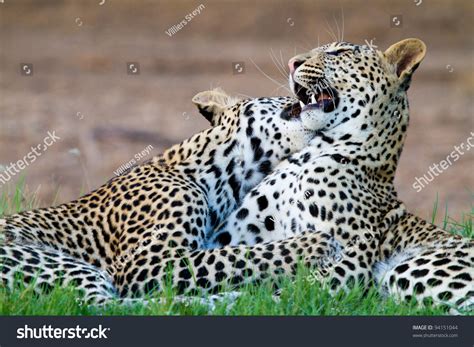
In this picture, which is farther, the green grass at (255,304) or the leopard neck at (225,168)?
the leopard neck at (225,168)

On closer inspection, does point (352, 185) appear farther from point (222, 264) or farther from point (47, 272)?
point (47, 272)

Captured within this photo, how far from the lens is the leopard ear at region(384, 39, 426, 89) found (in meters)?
10.0

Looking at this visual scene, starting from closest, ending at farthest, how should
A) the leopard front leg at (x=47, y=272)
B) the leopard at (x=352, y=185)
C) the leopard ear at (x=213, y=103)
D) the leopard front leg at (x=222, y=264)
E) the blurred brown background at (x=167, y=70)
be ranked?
1. the leopard front leg at (x=47, y=272)
2. the leopard front leg at (x=222, y=264)
3. the leopard at (x=352, y=185)
4. the leopard ear at (x=213, y=103)
5. the blurred brown background at (x=167, y=70)

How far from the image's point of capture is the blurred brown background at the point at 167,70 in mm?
20234

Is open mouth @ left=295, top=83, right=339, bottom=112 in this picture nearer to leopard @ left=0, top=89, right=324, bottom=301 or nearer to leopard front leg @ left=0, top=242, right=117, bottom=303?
leopard @ left=0, top=89, right=324, bottom=301

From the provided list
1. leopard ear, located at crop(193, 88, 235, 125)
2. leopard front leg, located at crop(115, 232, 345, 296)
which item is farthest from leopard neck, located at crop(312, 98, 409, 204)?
leopard ear, located at crop(193, 88, 235, 125)

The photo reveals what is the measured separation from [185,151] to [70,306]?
7.59ft

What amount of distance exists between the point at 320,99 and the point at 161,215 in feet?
5.31

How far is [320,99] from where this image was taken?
9922 millimetres

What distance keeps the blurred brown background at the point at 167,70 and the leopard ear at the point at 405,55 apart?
22.5ft

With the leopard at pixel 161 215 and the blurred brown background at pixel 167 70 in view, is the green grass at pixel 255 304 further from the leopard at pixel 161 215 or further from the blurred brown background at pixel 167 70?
the blurred brown background at pixel 167 70

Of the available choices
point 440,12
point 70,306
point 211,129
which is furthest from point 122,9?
point 70,306

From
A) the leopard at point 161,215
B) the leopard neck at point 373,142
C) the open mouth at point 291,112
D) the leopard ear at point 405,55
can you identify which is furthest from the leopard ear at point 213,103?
the leopard ear at point 405,55

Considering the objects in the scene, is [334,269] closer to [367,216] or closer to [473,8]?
[367,216]
